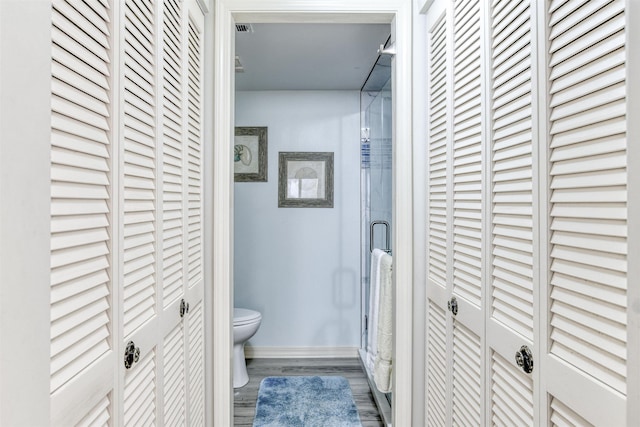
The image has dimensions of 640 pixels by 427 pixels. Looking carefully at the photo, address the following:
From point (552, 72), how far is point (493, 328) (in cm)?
66

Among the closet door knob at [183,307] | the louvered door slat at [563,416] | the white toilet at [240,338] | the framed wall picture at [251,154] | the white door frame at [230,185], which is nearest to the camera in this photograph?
the louvered door slat at [563,416]

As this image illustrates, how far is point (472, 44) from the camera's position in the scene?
126cm

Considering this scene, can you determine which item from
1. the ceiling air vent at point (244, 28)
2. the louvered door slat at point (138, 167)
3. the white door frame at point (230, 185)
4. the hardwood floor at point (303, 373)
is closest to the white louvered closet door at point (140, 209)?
the louvered door slat at point (138, 167)

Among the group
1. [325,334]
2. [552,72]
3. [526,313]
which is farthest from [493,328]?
[325,334]

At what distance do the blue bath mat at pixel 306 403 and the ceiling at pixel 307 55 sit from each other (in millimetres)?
2220

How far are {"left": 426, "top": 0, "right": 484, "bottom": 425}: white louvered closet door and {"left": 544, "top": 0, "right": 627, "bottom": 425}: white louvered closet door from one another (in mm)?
369

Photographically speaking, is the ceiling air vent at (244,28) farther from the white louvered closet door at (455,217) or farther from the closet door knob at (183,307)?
the closet door knob at (183,307)

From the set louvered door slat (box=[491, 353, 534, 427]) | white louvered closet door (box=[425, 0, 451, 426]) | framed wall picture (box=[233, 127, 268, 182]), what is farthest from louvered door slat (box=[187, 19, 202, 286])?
framed wall picture (box=[233, 127, 268, 182])

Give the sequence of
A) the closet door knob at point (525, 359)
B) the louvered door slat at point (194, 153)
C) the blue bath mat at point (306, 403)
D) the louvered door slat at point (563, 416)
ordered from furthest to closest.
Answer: the blue bath mat at point (306, 403) < the louvered door slat at point (194, 153) < the closet door knob at point (525, 359) < the louvered door slat at point (563, 416)

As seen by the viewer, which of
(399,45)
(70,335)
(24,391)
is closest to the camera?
(24,391)

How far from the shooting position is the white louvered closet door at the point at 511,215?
2.99ft

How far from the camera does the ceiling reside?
7.48 ft

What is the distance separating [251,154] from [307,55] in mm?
1049

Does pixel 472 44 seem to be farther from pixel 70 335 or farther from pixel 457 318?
pixel 70 335
